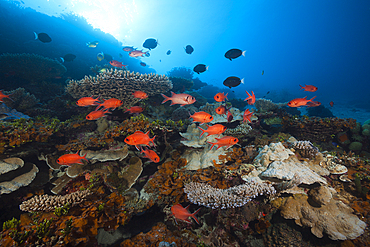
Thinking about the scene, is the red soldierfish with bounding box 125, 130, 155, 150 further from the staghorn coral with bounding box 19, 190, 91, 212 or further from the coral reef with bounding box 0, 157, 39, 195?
the coral reef with bounding box 0, 157, 39, 195

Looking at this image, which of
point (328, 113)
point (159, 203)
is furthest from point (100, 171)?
point (328, 113)

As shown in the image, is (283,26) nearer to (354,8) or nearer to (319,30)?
(319,30)

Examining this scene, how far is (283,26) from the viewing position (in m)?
73.8

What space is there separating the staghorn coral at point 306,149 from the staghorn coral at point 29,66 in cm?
1459

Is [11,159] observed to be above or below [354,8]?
below

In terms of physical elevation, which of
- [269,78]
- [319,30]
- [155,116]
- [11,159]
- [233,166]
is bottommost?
[11,159]

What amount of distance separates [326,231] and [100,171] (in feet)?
18.8

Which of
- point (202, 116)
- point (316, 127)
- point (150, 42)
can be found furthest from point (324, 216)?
point (150, 42)

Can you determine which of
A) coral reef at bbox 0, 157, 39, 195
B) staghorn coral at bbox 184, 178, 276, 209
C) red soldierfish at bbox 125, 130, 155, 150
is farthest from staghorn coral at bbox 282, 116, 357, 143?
coral reef at bbox 0, 157, 39, 195

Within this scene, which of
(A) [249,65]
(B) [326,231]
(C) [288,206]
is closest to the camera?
(B) [326,231]

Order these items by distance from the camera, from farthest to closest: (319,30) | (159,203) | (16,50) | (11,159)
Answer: (319,30), (16,50), (159,203), (11,159)

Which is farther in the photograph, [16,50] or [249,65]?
[249,65]

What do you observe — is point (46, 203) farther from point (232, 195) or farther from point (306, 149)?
point (306, 149)

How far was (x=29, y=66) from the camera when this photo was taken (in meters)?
8.15
